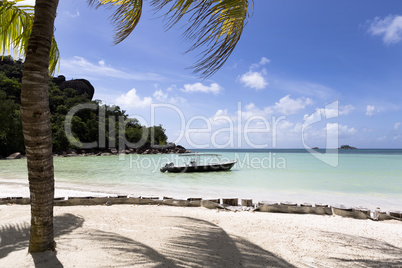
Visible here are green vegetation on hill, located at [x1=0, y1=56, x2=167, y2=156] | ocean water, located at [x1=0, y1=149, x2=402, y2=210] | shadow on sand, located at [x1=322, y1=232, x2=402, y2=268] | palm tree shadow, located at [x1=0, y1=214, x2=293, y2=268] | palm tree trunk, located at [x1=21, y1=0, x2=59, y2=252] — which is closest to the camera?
palm tree trunk, located at [x1=21, y1=0, x2=59, y2=252]

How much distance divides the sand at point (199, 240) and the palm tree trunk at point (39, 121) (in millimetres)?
468

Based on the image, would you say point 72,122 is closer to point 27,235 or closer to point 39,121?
point 27,235

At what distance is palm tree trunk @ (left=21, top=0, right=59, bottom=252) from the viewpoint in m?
2.24

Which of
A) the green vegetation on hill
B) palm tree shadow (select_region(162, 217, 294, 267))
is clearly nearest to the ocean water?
palm tree shadow (select_region(162, 217, 294, 267))

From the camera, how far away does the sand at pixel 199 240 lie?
259 cm

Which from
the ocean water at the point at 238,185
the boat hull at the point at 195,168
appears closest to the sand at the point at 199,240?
the ocean water at the point at 238,185

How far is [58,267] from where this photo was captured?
2.30m

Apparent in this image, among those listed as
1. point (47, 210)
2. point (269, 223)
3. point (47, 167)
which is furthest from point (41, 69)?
point (269, 223)

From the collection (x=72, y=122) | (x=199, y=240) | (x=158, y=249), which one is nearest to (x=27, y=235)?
(x=158, y=249)

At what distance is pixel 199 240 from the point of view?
3195 mm

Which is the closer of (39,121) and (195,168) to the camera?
(39,121)

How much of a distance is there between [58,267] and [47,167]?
38.9 inches

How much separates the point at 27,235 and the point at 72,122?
167 ft

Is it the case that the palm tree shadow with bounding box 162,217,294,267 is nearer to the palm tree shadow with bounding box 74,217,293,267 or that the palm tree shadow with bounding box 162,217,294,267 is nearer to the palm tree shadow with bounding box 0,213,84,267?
the palm tree shadow with bounding box 74,217,293,267
